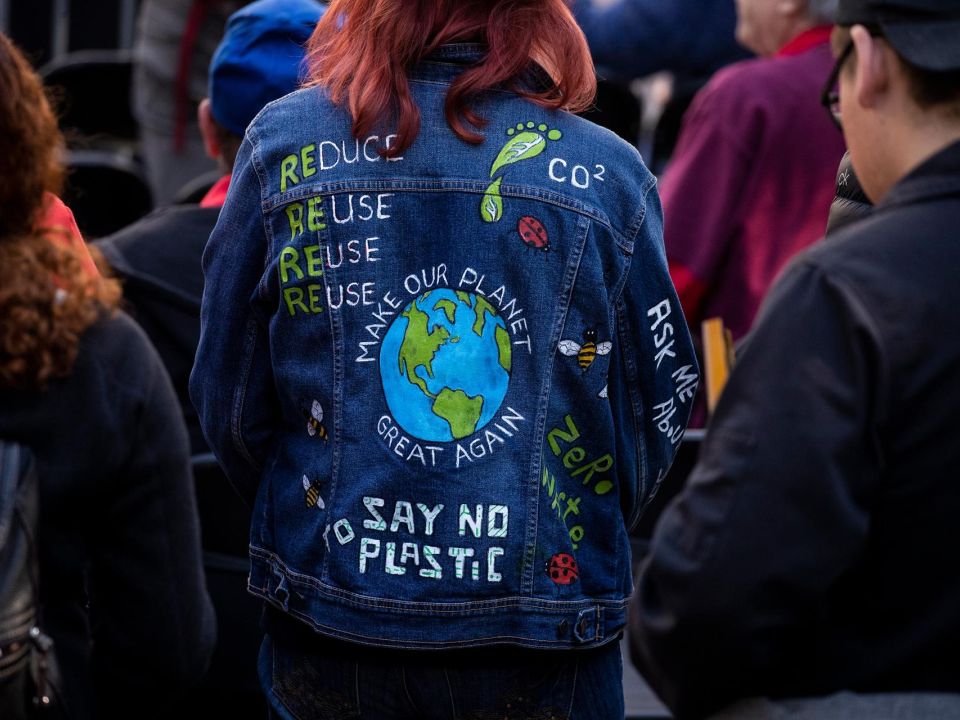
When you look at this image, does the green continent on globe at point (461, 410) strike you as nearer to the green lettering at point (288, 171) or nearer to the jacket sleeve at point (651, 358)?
the jacket sleeve at point (651, 358)

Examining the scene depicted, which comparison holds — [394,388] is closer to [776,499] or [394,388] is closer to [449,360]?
[449,360]

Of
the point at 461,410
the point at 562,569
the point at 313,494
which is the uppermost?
the point at 461,410

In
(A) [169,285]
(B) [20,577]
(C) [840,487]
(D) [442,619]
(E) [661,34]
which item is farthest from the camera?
(E) [661,34]

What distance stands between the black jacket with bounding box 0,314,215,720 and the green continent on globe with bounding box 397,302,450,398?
37cm

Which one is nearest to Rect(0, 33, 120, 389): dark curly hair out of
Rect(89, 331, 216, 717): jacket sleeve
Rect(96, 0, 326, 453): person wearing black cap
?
Rect(89, 331, 216, 717): jacket sleeve

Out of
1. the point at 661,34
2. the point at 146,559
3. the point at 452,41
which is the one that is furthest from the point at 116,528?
the point at 661,34

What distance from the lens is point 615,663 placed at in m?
2.04

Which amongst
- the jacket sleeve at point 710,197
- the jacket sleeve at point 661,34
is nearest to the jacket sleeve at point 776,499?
the jacket sleeve at point 710,197

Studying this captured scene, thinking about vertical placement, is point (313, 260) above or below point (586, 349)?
above

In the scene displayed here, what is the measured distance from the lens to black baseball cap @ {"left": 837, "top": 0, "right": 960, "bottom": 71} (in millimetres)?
1473

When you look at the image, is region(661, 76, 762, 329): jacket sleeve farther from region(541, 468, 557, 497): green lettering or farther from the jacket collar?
the jacket collar

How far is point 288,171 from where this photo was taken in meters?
1.96

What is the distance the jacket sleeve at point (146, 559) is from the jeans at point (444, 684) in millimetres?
219

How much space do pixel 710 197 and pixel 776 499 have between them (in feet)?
7.54
